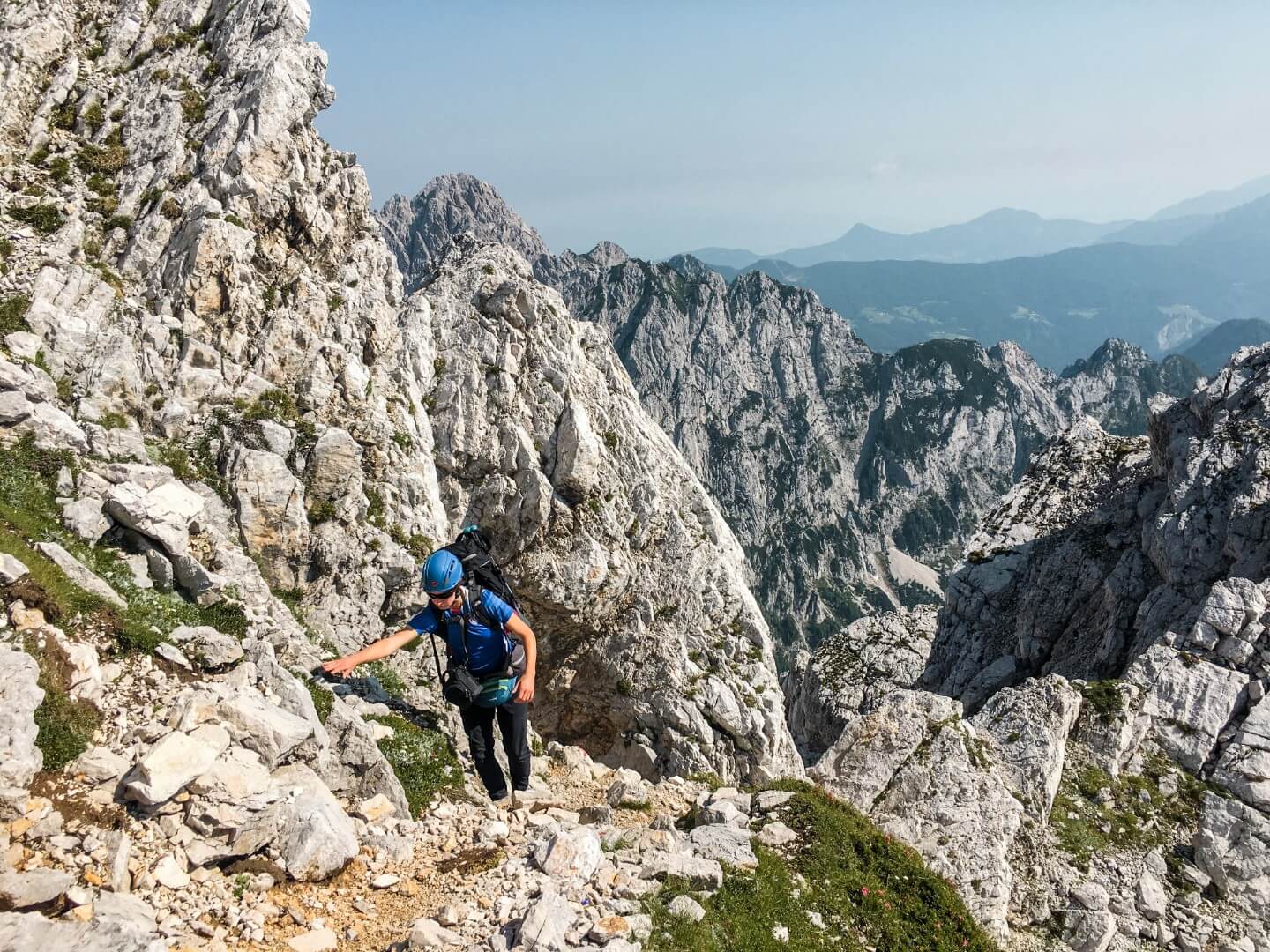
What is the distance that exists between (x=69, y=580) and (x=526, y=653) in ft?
24.4

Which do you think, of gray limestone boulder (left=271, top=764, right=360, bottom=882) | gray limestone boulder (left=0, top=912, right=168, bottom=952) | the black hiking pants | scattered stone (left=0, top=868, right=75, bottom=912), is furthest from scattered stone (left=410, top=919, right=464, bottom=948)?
the black hiking pants

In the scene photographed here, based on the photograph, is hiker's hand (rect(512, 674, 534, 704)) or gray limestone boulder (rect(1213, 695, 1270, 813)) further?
gray limestone boulder (rect(1213, 695, 1270, 813))

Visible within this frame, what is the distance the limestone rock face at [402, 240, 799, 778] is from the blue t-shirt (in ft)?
74.5

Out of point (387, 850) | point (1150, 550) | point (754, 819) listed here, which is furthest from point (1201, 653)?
point (387, 850)

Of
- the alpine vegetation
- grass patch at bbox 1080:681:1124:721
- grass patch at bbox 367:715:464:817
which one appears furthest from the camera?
grass patch at bbox 1080:681:1124:721

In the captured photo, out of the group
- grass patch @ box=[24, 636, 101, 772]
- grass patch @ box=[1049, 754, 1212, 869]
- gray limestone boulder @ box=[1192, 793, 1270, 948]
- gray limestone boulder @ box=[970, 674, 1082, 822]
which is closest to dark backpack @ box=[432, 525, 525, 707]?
grass patch @ box=[24, 636, 101, 772]

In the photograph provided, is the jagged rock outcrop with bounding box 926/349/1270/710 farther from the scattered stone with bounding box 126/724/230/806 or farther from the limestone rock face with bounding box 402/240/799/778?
the scattered stone with bounding box 126/724/230/806

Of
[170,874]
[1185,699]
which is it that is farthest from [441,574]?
[1185,699]

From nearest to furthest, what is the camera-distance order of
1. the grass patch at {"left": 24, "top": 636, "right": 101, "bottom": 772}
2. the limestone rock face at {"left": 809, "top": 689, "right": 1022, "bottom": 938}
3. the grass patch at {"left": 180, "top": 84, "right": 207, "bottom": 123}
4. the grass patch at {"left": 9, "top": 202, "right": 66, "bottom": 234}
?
the grass patch at {"left": 24, "top": 636, "right": 101, "bottom": 772} < the limestone rock face at {"left": 809, "top": 689, "right": 1022, "bottom": 938} < the grass patch at {"left": 9, "top": 202, "right": 66, "bottom": 234} < the grass patch at {"left": 180, "top": 84, "right": 207, "bottom": 123}

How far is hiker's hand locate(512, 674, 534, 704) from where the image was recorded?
12.2m

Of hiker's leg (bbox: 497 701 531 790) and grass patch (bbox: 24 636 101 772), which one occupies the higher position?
grass patch (bbox: 24 636 101 772)

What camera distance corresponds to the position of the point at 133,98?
86.3ft

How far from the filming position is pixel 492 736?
13.0 m

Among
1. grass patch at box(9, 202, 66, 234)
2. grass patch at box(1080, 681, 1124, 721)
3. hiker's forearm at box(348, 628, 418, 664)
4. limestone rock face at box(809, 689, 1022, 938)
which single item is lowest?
grass patch at box(1080, 681, 1124, 721)
